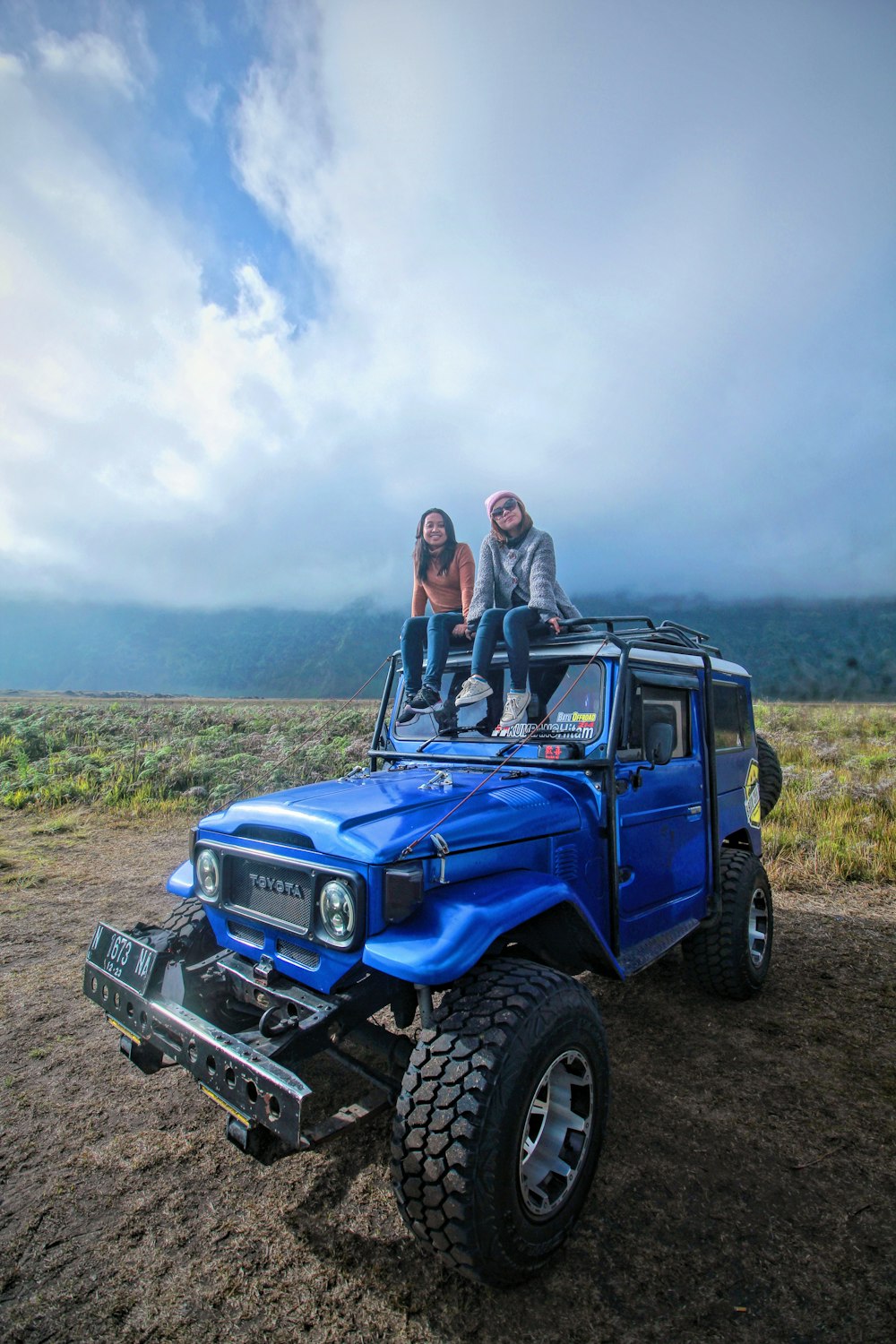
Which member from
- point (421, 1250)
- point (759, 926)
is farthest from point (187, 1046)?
point (759, 926)

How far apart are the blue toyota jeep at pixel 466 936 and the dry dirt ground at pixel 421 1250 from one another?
0.95 feet

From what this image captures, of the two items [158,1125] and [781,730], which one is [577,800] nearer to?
[158,1125]

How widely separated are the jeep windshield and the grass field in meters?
5.19

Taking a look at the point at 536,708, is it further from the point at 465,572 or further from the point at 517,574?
the point at 465,572

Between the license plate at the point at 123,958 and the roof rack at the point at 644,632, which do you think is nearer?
the license plate at the point at 123,958

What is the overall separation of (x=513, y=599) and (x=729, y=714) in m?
2.03

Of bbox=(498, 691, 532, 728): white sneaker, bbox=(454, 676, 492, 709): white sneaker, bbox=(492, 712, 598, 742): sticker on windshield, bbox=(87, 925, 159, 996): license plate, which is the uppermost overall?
bbox=(454, 676, 492, 709): white sneaker

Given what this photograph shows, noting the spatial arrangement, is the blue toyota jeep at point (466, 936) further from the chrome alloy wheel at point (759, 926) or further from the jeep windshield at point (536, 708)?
the chrome alloy wheel at point (759, 926)

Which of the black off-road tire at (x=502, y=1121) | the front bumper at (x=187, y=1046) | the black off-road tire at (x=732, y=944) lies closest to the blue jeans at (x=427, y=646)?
the black off-road tire at (x=502, y=1121)

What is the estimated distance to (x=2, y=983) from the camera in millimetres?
4918

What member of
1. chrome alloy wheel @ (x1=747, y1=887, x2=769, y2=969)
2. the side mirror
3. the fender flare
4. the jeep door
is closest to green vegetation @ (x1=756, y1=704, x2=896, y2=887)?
chrome alloy wheel @ (x1=747, y1=887, x2=769, y2=969)

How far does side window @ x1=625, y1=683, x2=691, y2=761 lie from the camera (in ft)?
13.4

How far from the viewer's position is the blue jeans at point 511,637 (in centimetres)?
424

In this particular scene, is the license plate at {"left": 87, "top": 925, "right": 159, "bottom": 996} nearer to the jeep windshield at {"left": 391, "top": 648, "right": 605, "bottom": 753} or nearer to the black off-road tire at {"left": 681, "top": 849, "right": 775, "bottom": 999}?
the jeep windshield at {"left": 391, "top": 648, "right": 605, "bottom": 753}
